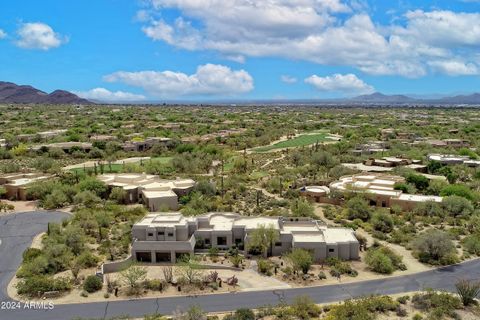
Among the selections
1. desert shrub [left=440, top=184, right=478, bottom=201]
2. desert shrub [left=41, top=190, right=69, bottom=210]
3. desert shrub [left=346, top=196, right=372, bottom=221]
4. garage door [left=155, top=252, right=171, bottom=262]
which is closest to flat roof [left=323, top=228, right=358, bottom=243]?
desert shrub [left=346, top=196, right=372, bottom=221]

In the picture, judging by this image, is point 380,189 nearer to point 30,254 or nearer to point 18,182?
point 30,254

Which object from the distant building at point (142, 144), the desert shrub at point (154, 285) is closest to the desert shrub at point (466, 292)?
the desert shrub at point (154, 285)

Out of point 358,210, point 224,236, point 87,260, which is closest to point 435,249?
point 358,210

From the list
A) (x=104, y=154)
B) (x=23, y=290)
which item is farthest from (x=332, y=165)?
(x=23, y=290)

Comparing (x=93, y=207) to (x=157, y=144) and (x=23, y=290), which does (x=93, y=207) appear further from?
(x=157, y=144)

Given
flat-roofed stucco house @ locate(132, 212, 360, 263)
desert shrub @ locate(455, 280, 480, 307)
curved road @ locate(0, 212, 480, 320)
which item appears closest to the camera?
curved road @ locate(0, 212, 480, 320)

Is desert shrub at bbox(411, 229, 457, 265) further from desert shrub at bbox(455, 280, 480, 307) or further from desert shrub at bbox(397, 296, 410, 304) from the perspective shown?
desert shrub at bbox(397, 296, 410, 304)
